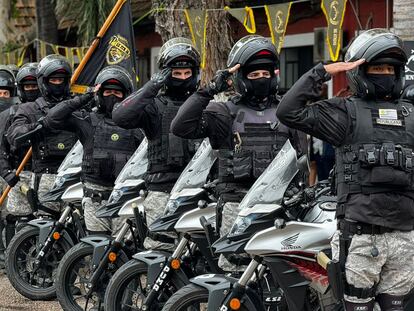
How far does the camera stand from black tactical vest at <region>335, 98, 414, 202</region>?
5.13 m

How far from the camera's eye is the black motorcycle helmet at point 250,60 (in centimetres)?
634

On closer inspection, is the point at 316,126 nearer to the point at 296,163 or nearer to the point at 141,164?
the point at 296,163

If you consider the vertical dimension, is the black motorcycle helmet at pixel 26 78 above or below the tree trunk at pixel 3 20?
above

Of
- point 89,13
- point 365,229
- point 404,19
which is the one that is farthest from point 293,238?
point 89,13

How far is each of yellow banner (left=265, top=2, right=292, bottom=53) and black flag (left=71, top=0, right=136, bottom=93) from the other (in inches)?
58.2

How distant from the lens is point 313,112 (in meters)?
5.27

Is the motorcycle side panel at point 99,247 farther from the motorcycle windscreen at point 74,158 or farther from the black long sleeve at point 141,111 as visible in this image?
the motorcycle windscreen at point 74,158

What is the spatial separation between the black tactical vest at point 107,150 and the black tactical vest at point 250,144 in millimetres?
2043

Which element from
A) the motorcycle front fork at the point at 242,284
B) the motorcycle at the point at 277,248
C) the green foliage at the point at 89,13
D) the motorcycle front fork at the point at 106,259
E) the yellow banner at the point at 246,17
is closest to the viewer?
the motorcycle at the point at 277,248

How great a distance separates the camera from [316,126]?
5.27 metres

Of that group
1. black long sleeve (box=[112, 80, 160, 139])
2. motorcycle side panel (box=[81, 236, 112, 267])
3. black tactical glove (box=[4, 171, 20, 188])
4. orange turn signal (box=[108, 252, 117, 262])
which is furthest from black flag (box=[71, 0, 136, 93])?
orange turn signal (box=[108, 252, 117, 262])

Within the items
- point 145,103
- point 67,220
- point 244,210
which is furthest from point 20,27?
point 244,210

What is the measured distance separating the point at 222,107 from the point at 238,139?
25 centimetres

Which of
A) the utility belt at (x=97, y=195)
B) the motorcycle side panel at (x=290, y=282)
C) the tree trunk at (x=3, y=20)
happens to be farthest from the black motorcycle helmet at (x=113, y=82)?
the tree trunk at (x=3, y=20)
